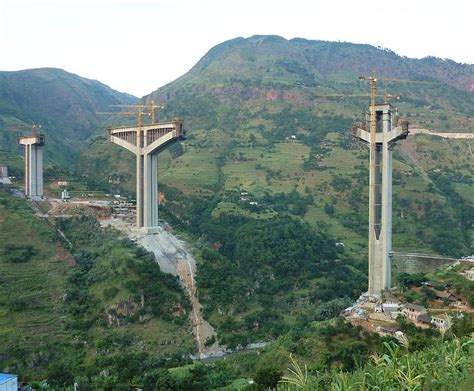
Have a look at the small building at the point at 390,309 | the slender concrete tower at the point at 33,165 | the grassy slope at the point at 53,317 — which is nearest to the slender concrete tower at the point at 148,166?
the grassy slope at the point at 53,317

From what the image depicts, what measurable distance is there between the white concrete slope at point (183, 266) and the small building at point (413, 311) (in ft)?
35.0

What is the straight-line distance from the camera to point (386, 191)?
28500 millimetres

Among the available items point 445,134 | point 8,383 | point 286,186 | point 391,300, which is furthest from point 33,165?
point 445,134

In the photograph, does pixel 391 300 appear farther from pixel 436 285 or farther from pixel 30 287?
pixel 30 287

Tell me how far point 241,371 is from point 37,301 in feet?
39.0

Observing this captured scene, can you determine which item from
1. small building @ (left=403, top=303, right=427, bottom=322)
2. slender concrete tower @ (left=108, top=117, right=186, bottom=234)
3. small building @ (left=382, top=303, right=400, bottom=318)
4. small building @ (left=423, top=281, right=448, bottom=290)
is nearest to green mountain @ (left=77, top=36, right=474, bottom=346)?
slender concrete tower @ (left=108, top=117, right=186, bottom=234)

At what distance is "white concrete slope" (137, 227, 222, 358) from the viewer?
31.3 m

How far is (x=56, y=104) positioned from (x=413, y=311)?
102 m

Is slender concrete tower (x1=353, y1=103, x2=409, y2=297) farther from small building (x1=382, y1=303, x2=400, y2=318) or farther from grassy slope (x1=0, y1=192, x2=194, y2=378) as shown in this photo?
grassy slope (x1=0, y1=192, x2=194, y2=378)

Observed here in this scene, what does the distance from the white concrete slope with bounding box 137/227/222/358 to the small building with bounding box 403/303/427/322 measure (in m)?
10.7

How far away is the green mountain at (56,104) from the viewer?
291ft

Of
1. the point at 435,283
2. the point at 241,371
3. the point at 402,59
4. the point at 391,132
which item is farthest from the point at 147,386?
the point at 402,59

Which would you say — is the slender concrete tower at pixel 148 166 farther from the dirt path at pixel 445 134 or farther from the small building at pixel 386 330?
the dirt path at pixel 445 134

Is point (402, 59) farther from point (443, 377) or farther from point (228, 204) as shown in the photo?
point (443, 377)
